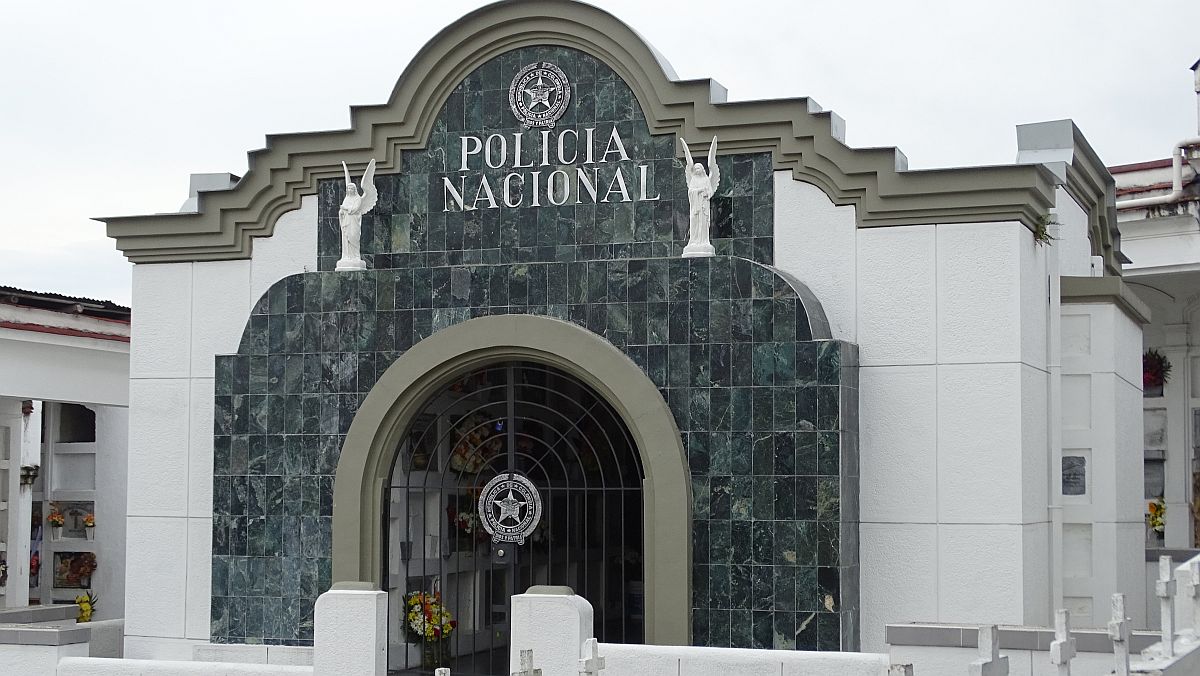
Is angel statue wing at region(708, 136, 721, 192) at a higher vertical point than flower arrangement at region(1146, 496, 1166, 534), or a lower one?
higher

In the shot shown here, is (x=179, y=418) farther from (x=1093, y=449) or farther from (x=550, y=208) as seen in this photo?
(x=1093, y=449)

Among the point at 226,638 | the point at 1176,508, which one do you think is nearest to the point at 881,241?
the point at 226,638

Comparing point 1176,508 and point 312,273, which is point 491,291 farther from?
point 1176,508

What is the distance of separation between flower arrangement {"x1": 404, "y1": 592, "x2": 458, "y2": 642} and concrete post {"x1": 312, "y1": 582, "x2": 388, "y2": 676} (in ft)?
11.6

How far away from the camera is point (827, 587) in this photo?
1425 cm

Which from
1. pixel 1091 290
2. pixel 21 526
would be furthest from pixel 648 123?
pixel 21 526

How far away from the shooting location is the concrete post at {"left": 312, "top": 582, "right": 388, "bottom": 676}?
12445 millimetres

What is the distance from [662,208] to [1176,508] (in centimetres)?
1163

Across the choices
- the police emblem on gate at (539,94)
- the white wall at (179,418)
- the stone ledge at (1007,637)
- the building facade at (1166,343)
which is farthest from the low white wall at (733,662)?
the building facade at (1166,343)

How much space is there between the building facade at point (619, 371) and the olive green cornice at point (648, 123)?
31 mm

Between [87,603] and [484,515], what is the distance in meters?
8.93

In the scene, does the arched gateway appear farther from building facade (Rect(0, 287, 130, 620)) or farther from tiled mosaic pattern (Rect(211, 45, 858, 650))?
building facade (Rect(0, 287, 130, 620))

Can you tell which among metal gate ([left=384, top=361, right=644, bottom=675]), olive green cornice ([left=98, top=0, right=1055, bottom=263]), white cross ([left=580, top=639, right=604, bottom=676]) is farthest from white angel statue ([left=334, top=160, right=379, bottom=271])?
white cross ([left=580, top=639, right=604, bottom=676])

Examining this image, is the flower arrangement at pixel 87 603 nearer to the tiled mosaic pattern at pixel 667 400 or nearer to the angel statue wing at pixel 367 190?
the tiled mosaic pattern at pixel 667 400
